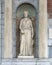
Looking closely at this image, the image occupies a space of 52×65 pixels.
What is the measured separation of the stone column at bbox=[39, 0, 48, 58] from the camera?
12977 mm

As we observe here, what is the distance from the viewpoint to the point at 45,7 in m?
13.1

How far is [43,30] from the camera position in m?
13.0

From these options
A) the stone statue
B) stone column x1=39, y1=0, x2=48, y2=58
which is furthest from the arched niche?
stone column x1=39, y1=0, x2=48, y2=58

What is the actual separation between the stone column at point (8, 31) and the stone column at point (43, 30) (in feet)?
3.04

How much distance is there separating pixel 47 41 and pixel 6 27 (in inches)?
52.8

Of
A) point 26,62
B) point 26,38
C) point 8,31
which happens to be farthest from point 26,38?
point 26,62

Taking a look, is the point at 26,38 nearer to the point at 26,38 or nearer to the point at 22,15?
the point at 26,38

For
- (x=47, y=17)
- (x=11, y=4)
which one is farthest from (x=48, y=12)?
(x=11, y=4)

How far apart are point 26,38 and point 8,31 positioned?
616mm

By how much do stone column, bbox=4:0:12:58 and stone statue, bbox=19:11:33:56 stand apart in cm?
37

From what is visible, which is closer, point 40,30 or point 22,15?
point 40,30

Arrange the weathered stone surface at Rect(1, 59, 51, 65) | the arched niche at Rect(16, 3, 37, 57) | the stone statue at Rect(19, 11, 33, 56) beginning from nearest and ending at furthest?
the weathered stone surface at Rect(1, 59, 51, 65) → the stone statue at Rect(19, 11, 33, 56) → the arched niche at Rect(16, 3, 37, 57)

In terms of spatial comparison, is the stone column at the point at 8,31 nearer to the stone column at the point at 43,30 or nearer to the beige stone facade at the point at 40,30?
the beige stone facade at the point at 40,30

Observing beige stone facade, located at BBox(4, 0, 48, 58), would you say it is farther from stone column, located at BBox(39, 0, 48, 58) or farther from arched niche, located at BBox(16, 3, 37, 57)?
arched niche, located at BBox(16, 3, 37, 57)
